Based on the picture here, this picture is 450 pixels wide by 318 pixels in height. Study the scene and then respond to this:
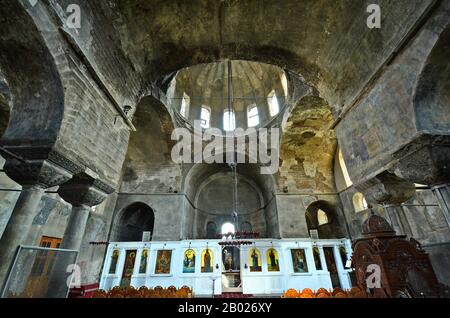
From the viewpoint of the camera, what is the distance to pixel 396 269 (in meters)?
3.78

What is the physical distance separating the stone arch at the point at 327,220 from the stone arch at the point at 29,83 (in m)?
13.7

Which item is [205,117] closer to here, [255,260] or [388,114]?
[255,260]

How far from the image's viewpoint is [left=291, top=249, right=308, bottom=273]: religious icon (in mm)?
11227

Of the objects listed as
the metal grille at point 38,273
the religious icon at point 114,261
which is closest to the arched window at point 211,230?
the religious icon at point 114,261

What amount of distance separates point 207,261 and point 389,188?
9.75 m

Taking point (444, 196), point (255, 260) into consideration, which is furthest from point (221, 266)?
point (444, 196)

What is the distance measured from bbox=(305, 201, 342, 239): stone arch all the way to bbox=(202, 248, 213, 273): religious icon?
7317 millimetres

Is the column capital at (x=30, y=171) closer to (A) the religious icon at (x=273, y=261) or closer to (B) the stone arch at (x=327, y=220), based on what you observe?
(A) the religious icon at (x=273, y=261)

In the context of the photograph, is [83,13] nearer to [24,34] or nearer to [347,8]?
[24,34]

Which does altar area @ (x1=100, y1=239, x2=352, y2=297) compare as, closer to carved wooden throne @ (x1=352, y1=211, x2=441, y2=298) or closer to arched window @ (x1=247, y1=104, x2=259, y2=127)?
carved wooden throne @ (x1=352, y1=211, x2=441, y2=298)

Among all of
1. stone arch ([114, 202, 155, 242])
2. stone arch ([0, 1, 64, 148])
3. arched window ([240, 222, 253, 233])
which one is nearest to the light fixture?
stone arch ([0, 1, 64, 148])

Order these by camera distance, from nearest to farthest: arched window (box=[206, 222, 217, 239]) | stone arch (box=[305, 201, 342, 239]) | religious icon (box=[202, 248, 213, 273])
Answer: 1. religious icon (box=[202, 248, 213, 273])
2. stone arch (box=[305, 201, 342, 239])
3. arched window (box=[206, 222, 217, 239])

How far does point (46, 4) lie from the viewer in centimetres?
357

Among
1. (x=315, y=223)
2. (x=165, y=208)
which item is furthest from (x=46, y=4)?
(x=315, y=223)
